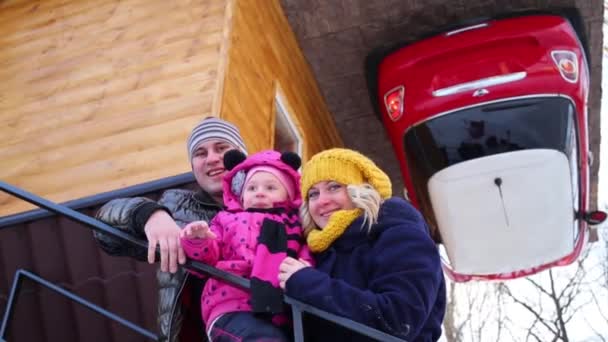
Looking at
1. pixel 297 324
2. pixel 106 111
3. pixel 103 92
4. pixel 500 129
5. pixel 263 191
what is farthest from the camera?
pixel 500 129

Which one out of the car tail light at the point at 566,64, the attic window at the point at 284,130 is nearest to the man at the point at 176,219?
the attic window at the point at 284,130

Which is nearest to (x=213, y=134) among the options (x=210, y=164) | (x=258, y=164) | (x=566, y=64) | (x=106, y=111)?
(x=210, y=164)

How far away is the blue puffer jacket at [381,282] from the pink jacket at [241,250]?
0.11m

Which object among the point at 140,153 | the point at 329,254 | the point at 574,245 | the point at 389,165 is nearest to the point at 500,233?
the point at 574,245

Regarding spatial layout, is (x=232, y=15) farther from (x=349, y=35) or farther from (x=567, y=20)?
(x=567, y=20)

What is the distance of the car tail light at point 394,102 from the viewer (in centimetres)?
547

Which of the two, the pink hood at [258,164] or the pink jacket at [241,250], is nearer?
the pink jacket at [241,250]

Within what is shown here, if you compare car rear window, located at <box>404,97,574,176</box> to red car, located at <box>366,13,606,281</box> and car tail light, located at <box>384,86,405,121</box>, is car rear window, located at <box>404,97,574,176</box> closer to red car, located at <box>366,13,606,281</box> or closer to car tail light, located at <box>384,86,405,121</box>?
red car, located at <box>366,13,606,281</box>

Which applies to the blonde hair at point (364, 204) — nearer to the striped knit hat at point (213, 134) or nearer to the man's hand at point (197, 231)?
the man's hand at point (197, 231)

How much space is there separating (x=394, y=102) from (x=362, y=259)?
3614mm

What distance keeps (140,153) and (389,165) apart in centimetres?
428

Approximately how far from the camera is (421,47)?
221 inches

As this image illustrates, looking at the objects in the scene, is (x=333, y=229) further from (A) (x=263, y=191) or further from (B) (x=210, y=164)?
(B) (x=210, y=164)

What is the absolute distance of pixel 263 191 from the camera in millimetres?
2260
